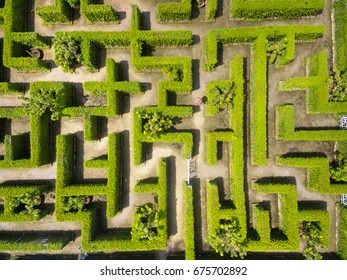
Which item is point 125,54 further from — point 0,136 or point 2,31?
point 0,136

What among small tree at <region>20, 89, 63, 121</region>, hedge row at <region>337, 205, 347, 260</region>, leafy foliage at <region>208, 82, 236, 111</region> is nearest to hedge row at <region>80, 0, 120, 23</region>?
small tree at <region>20, 89, 63, 121</region>

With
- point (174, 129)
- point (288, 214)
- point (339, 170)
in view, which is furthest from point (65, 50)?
point (339, 170)

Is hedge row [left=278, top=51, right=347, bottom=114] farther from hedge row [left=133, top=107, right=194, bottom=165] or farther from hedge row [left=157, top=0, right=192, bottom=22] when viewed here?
hedge row [left=157, top=0, right=192, bottom=22]

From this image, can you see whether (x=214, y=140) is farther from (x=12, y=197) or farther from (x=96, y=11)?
(x=12, y=197)

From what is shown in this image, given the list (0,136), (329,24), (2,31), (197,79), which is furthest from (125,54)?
(329,24)

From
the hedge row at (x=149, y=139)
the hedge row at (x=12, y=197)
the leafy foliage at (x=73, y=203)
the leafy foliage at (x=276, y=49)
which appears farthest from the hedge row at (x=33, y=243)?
the leafy foliage at (x=276, y=49)

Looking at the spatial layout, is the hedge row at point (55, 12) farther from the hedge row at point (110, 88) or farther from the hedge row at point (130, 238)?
the hedge row at point (130, 238)
